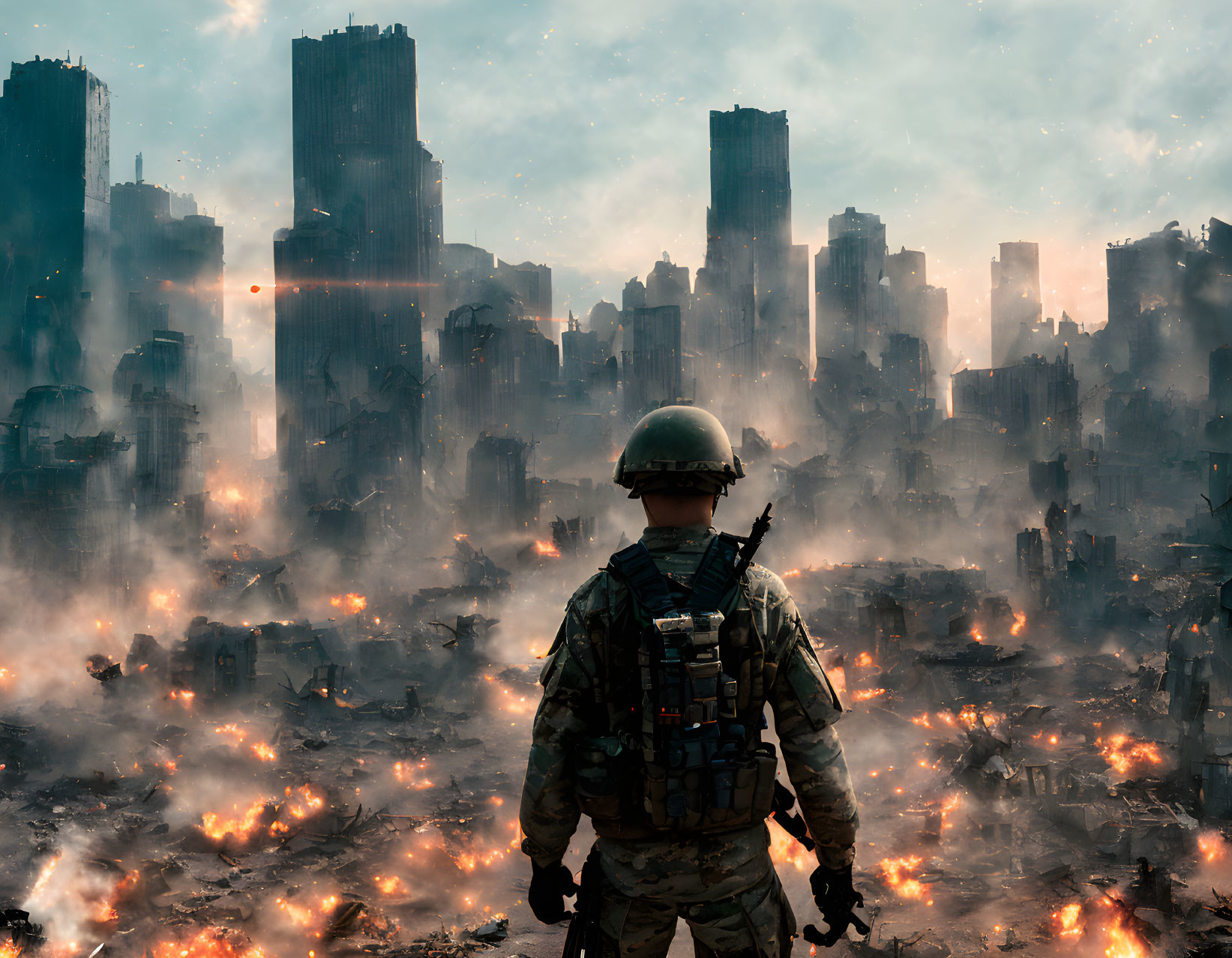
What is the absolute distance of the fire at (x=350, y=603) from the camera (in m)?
40.4

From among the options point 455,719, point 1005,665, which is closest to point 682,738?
point 455,719

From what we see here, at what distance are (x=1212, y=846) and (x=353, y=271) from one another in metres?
158

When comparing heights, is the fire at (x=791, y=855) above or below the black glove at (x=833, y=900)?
below

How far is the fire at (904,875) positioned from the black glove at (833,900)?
23.2 feet

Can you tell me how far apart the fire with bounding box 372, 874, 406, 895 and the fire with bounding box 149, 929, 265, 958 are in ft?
5.61

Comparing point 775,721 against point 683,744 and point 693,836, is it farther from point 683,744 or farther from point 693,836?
point 693,836

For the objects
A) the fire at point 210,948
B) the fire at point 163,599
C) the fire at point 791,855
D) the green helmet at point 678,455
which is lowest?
the fire at point 163,599

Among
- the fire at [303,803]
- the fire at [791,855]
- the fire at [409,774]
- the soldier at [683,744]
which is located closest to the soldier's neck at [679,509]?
the soldier at [683,744]

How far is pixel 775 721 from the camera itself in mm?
2971

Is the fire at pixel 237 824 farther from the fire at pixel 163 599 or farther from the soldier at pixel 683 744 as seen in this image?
the fire at pixel 163 599

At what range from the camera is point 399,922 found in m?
8.10

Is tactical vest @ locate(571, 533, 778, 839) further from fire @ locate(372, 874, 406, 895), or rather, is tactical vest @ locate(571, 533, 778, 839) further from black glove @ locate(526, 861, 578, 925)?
fire @ locate(372, 874, 406, 895)

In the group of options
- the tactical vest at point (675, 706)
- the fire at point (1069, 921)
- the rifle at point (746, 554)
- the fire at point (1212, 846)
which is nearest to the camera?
the tactical vest at point (675, 706)

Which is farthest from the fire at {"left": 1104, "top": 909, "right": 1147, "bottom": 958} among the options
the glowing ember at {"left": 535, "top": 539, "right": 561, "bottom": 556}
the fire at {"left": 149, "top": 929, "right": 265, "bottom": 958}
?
the glowing ember at {"left": 535, "top": 539, "right": 561, "bottom": 556}
